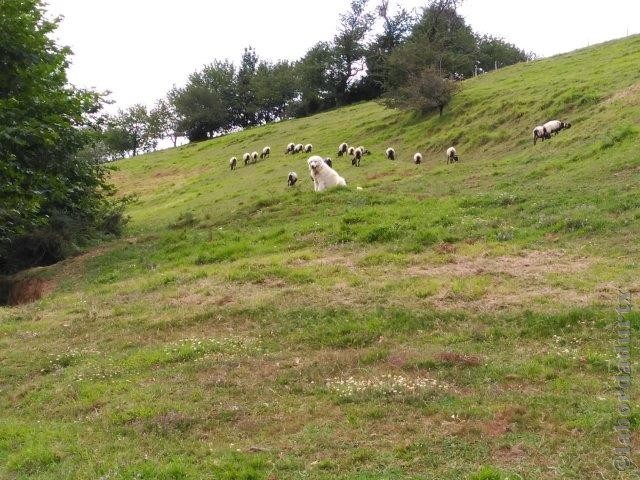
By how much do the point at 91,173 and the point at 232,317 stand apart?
12.4 meters

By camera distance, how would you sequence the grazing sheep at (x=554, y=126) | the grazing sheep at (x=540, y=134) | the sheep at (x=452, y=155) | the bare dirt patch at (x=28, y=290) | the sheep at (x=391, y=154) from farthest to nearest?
the sheep at (x=391, y=154) < the sheep at (x=452, y=155) < the grazing sheep at (x=540, y=134) < the grazing sheep at (x=554, y=126) < the bare dirt patch at (x=28, y=290)

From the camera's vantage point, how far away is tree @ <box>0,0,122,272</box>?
15398 mm

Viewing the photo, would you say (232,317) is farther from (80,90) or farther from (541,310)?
(80,90)

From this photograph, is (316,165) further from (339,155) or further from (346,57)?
(346,57)

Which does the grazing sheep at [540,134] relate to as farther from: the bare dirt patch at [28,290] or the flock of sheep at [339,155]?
the bare dirt patch at [28,290]

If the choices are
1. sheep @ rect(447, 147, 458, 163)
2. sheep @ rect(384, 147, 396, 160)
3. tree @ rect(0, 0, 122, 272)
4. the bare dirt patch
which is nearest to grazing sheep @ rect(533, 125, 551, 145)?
sheep @ rect(447, 147, 458, 163)

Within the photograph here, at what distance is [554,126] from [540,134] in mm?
576

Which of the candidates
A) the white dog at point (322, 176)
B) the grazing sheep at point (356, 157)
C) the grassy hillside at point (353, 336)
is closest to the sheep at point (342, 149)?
the grazing sheep at point (356, 157)

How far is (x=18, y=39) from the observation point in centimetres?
1588

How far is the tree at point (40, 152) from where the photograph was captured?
15398 millimetres

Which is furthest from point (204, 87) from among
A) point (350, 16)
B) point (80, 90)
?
point (80, 90)

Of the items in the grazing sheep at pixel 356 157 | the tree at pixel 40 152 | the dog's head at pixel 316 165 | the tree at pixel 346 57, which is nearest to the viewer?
the tree at pixel 40 152

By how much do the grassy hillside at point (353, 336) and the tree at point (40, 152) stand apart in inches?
71.5

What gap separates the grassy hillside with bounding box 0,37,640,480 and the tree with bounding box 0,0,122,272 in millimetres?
1816
